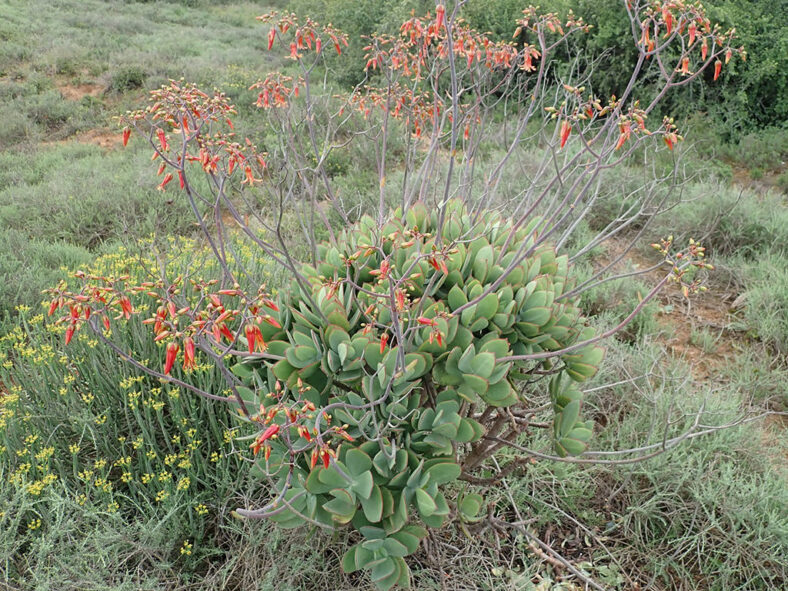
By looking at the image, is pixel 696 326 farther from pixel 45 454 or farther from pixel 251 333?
pixel 45 454

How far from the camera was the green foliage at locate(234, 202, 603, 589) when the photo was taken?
5.50 feet

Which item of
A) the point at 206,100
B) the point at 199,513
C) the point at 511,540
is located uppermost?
the point at 206,100

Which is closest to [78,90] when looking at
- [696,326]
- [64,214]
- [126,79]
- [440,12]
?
[126,79]

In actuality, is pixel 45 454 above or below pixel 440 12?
below

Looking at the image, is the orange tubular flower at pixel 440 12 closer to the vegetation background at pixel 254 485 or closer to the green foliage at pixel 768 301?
the vegetation background at pixel 254 485

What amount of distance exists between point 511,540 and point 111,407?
173 cm

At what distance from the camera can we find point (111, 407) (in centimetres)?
252

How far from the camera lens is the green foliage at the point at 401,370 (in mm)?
1676

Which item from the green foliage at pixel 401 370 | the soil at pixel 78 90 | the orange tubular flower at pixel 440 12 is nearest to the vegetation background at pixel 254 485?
the green foliage at pixel 401 370

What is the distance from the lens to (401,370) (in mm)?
1677

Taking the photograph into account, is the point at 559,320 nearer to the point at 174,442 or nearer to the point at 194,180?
the point at 174,442

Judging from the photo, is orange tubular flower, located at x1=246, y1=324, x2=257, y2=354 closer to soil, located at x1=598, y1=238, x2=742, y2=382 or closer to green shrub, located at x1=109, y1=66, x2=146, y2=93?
soil, located at x1=598, y1=238, x2=742, y2=382

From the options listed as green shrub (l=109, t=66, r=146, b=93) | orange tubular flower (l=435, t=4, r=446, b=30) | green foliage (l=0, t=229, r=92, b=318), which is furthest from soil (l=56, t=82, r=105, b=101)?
orange tubular flower (l=435, t=4, r=446, b=30)

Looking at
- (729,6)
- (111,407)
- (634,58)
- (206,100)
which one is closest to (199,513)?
(111,407)
